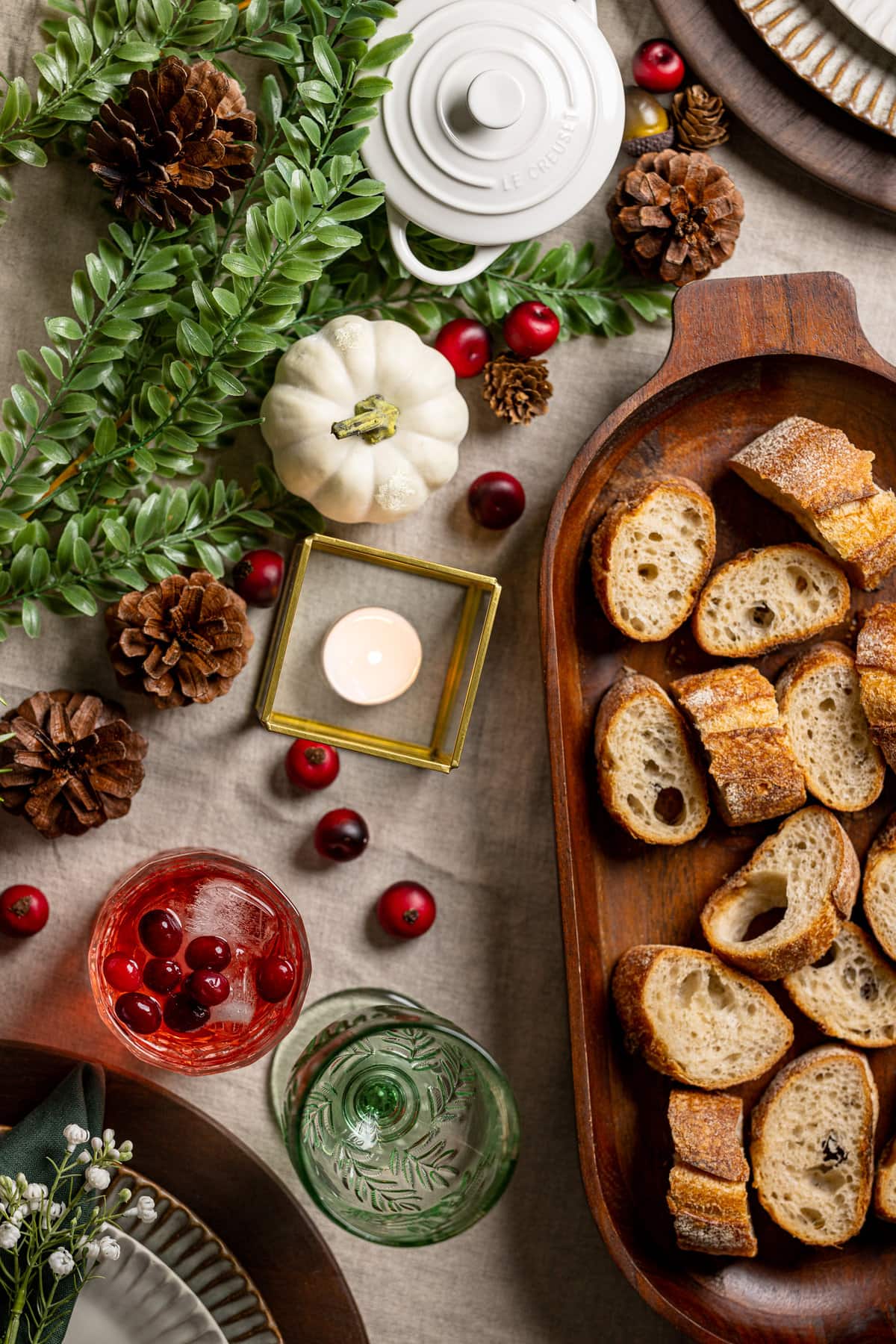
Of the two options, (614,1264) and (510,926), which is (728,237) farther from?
(614,1264)

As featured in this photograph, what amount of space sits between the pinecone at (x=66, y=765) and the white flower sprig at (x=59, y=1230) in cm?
33

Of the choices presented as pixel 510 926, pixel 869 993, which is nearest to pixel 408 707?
pixel 510 926

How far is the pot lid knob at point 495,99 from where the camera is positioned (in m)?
1.20

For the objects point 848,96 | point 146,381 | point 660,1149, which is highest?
point 848,96

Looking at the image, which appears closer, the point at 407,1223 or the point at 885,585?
the point at 407,1223

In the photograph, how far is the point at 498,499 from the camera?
1.34 metres

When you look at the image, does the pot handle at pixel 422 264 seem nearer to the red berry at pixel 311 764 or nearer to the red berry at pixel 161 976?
the red berry at pixel 311 764

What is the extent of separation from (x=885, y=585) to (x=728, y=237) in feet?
1.52

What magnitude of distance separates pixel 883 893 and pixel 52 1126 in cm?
98

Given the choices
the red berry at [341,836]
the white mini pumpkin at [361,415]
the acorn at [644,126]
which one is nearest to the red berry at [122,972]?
the red berry at [341,836]

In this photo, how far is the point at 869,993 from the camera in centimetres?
134

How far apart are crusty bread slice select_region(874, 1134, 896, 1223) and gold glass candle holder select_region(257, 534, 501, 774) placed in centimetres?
71

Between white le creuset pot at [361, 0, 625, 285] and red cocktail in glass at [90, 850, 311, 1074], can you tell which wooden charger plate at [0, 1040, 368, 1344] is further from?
white le creuset pot at [361, 0, 625, 285]

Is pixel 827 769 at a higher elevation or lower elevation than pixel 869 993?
higher
